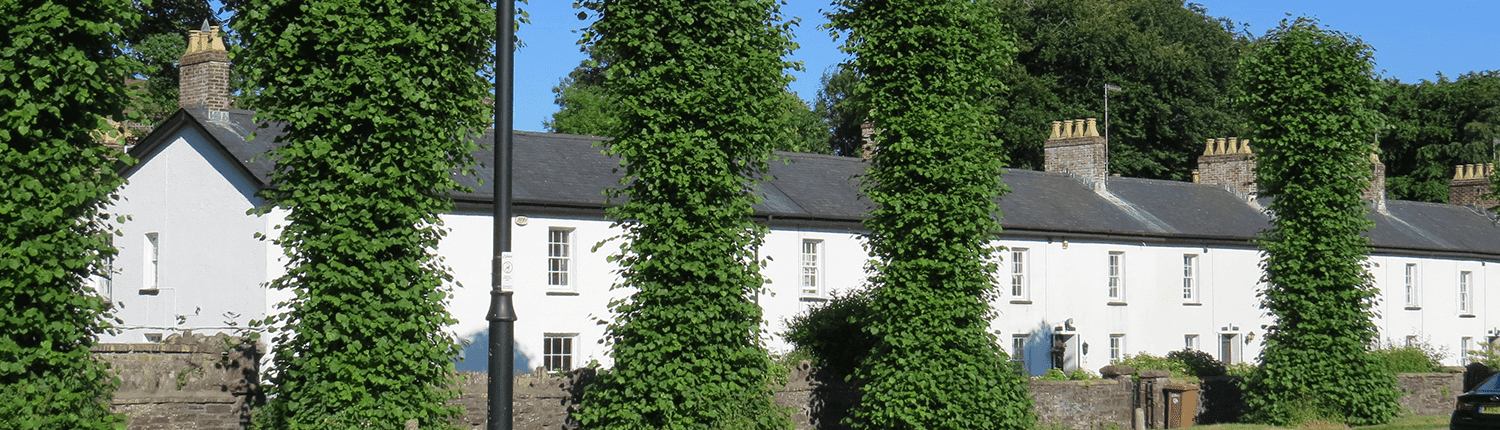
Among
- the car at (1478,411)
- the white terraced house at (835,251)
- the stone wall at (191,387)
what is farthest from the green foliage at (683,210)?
the car at (1478,411)

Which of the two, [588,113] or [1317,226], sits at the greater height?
[588,113]

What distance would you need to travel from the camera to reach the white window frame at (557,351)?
93.9ft

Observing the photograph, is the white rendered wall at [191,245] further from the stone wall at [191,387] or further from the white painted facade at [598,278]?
the stone wall at [191,387]

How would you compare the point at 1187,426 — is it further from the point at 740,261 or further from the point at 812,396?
the point at 740,261

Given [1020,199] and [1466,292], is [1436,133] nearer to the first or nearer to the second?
[1466,292]

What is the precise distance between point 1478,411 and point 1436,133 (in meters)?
48.2

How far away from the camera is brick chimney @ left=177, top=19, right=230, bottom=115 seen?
29.1m

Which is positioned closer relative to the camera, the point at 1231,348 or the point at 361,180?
the point at 361,180

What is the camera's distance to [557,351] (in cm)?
2891

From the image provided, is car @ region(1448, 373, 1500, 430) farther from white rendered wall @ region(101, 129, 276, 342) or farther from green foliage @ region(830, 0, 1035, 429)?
white rendered wall @ region(101, 129, 276, 342)

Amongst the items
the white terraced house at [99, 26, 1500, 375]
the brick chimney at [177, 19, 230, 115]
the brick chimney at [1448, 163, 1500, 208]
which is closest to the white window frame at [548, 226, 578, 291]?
the white terraced house at [99, 26, 1500, 375]

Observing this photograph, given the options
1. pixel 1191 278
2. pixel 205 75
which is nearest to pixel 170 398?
pixel 205 75

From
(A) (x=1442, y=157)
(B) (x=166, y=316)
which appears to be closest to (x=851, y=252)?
(B) (x=166, y=316)

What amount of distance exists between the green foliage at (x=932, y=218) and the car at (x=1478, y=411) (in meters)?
7.08
